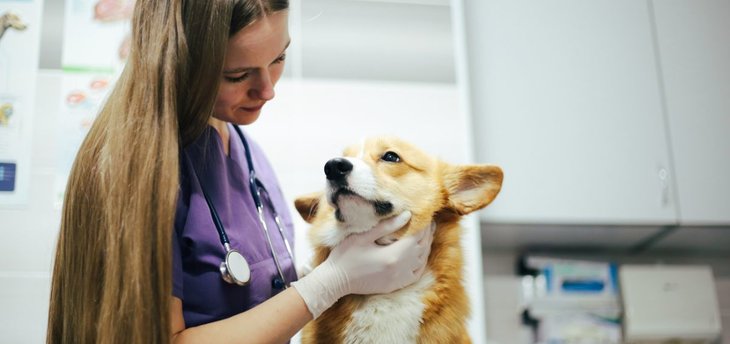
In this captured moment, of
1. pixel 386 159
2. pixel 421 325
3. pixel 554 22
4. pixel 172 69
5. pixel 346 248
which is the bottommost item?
pixel 421 325

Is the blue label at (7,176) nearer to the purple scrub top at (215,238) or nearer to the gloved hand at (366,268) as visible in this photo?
the purple scrub top at (215,238)

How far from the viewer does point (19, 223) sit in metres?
1.35

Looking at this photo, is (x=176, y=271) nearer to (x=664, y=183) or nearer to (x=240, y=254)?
(x=240, y=254)

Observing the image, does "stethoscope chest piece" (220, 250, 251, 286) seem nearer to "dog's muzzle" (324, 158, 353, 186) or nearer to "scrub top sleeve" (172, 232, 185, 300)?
"scrub top sleeve" (172, 232, 185, 300)

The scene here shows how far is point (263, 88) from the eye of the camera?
96 cm

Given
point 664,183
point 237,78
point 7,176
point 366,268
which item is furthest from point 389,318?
point 664,183

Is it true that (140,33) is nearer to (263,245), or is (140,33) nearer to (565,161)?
(263,245)

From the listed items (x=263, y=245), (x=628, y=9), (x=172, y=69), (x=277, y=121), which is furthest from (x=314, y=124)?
(x=628, y=9)

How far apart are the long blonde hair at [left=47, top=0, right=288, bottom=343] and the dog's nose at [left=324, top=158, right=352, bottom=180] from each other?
205 millimetres

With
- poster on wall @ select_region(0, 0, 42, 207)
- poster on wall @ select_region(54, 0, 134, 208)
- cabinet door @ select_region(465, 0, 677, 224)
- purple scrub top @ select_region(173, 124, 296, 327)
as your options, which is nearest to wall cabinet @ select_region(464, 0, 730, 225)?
cabinet door @ select_region(465, 0, 677, 224)

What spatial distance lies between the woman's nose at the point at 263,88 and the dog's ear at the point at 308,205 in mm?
208

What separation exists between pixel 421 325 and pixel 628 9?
1420 millimetres

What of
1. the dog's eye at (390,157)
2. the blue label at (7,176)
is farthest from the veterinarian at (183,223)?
the blue label at (7,176)

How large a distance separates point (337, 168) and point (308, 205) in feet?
0.73
